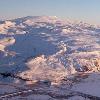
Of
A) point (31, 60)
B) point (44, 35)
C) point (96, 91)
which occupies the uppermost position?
point (44, 35)

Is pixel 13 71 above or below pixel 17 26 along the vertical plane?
below

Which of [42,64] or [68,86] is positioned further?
[42,64]

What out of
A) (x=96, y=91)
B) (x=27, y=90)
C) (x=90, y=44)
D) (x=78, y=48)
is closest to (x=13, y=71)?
(x=27, y=90)

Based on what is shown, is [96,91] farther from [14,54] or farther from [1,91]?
[14,54]

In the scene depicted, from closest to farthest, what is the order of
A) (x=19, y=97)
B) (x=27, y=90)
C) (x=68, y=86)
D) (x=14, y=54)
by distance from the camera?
1. (x=19, y=97)
2. (x=27, y=90)
3. (x=68, y=86)
4. (x=14, y=54)

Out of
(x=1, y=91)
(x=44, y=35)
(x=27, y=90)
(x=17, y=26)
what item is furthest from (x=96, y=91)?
(x=17, y=26)

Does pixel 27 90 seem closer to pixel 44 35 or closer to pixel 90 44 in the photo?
pixel 90 44

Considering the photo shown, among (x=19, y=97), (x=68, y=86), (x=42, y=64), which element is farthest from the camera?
(x=42, y=64)
